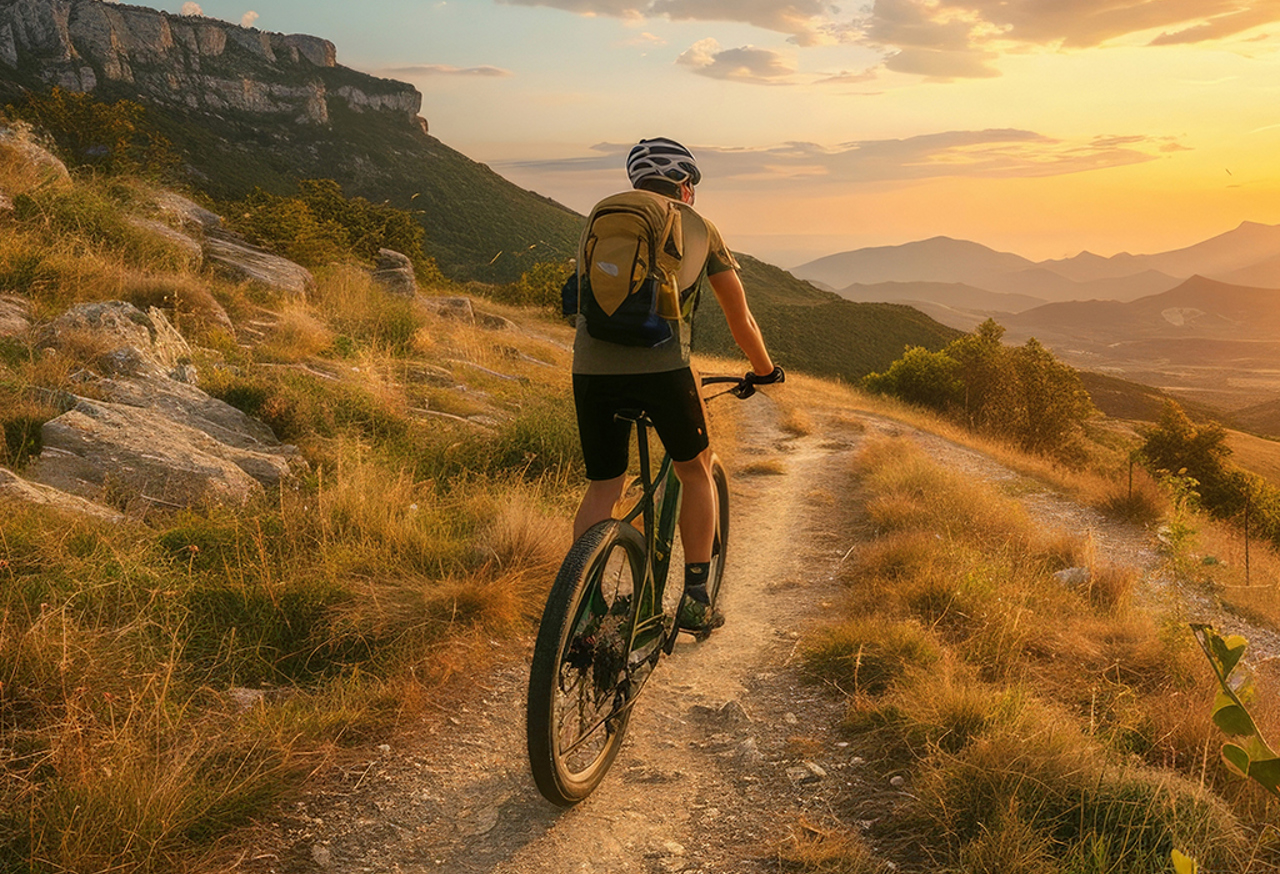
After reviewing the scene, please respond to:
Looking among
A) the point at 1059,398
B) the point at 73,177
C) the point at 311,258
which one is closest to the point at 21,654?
the point at 73,177

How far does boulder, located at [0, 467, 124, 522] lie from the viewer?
419cm

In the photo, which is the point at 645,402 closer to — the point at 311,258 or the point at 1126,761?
the point at 1126,761

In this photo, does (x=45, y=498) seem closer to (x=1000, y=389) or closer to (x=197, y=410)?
(x=197, y=410)

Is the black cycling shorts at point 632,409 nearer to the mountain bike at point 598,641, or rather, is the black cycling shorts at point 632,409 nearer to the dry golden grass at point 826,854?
the mountain bike at point 598,641

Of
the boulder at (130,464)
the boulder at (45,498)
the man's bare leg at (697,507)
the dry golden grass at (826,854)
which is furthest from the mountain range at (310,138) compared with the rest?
the dry golden grass at (826,854)

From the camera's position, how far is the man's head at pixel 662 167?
10.9 ft

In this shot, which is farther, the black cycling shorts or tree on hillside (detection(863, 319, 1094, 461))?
tree on hillside (detection(863, 319, 1094, 461))

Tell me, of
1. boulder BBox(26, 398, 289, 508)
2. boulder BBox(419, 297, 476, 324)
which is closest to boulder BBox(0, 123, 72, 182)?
boulder BBox(26, 398, 289, 508)

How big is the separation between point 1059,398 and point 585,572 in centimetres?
3740

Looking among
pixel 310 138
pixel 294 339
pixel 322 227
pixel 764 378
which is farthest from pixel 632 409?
pixel 310 138

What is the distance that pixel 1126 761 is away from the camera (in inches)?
120

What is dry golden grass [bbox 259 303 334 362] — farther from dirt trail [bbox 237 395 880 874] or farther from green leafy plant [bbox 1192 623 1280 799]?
green leafy plant [bbox 1192 623 1280 799]

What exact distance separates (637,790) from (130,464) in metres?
3.99

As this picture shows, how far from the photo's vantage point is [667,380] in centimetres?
318
